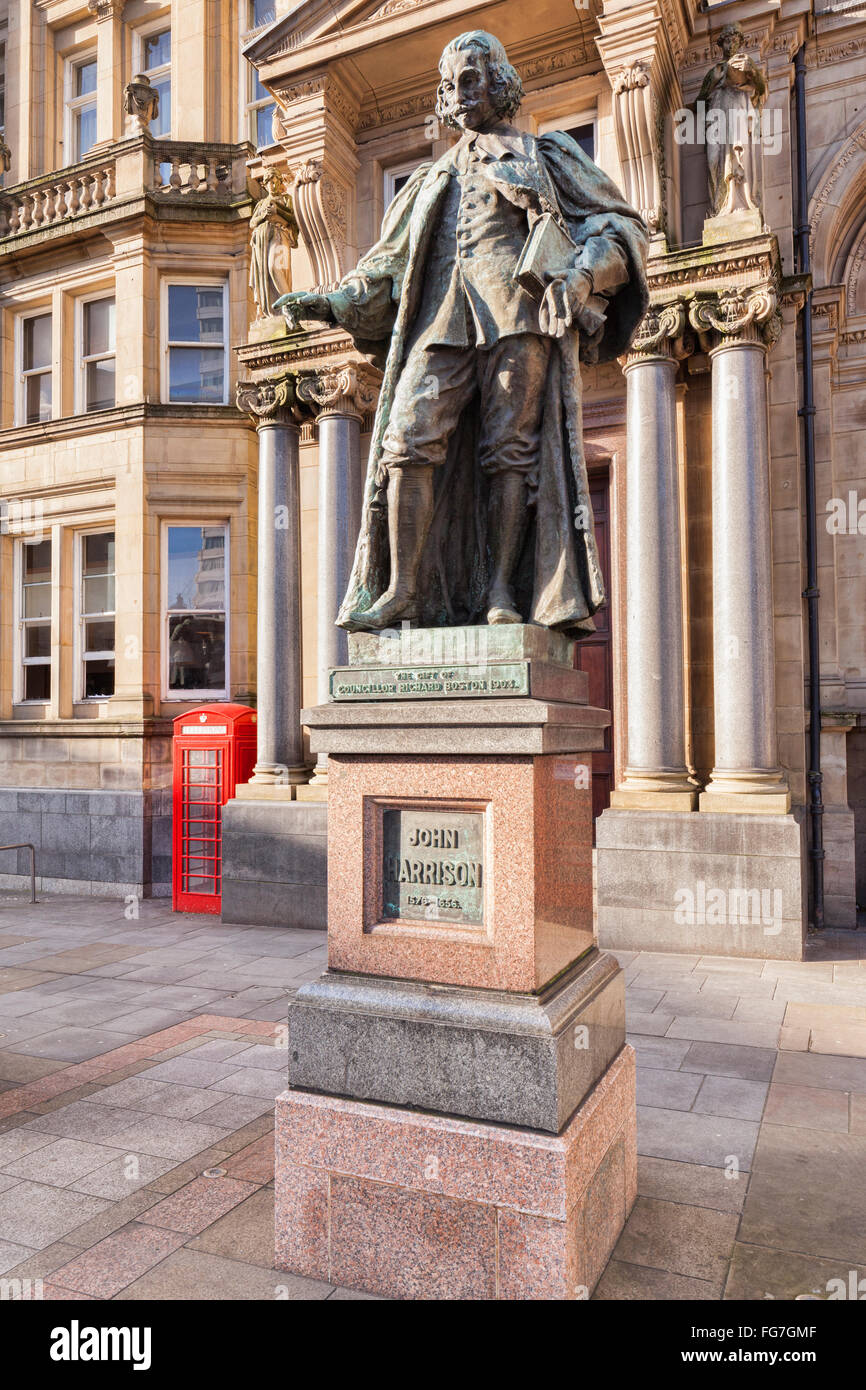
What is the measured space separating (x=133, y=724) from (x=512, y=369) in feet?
35.9

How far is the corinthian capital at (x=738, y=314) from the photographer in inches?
347

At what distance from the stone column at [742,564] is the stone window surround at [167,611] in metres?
7.59

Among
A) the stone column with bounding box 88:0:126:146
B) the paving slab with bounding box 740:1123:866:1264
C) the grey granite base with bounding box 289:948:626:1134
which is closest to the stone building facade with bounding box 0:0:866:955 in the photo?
the stone column with bounding box 88:0:126:146

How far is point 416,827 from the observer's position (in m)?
3.52

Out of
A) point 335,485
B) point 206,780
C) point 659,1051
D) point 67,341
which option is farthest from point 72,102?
point 659,1051

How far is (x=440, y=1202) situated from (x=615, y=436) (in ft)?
28.6

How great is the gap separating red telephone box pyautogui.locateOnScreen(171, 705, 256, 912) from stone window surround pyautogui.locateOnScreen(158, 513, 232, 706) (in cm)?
189

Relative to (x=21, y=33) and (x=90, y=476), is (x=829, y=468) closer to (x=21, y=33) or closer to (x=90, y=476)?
(x=90, y=476)

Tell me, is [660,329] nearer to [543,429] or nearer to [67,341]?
[543,429]

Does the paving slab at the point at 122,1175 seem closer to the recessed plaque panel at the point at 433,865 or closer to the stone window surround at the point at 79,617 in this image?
the recessed plaque panel at the point at 433,865

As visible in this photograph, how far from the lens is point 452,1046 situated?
10.6 ft

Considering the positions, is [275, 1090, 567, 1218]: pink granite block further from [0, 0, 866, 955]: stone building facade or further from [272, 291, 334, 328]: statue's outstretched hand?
[0, 0, 866, 955]: stone building facade

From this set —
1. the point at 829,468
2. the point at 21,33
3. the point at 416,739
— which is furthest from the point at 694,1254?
the point at 21,33

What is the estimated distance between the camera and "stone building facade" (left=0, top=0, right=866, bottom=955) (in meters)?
8.94
